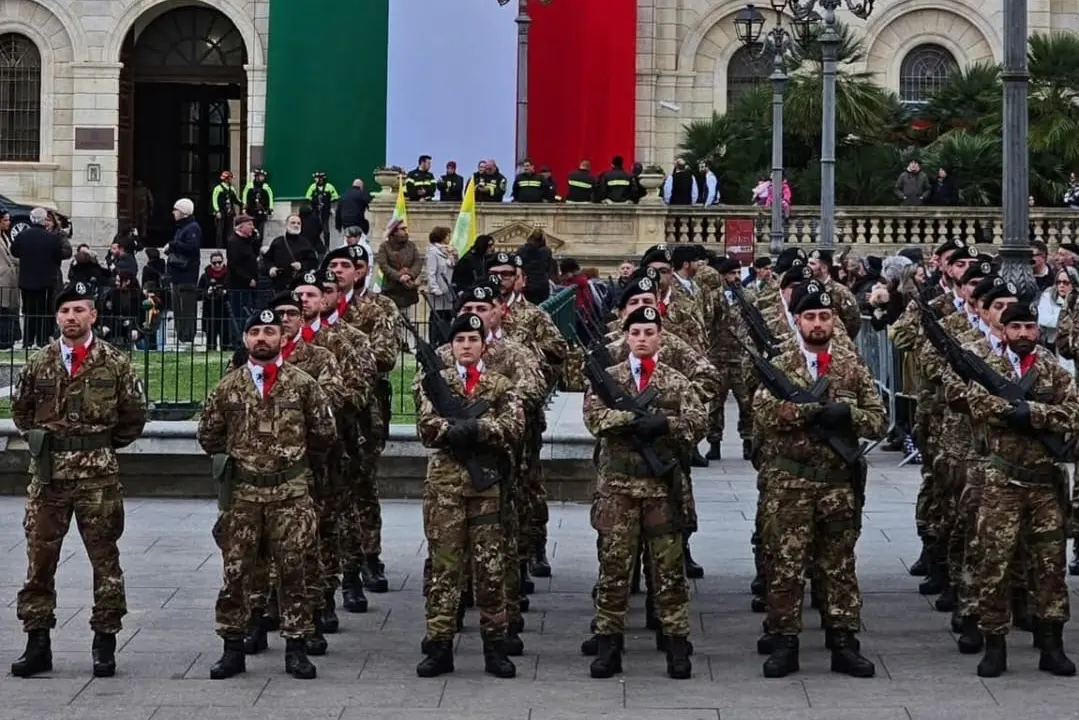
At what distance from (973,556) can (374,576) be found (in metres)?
3.84

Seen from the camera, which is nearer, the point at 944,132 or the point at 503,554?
the point at 503,554

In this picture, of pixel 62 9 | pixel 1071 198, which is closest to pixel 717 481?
pixel 1071 198

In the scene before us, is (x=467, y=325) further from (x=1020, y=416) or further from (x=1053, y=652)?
(x=1053, y=652)

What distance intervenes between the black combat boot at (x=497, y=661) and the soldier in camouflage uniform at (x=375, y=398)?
2.03m

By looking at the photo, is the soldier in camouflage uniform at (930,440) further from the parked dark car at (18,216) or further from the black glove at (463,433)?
the parked dark car at (18,216)

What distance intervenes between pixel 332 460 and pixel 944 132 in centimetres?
2760

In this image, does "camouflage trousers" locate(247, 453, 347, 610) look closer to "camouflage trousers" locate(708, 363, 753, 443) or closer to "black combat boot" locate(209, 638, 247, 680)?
"black combat boot" locate(209, 638, 247, 680)

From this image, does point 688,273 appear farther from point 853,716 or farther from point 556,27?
point 556,27

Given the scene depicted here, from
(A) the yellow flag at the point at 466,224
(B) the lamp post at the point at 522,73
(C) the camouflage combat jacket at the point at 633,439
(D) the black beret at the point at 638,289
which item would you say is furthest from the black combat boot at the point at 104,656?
(B) the lamp post at the point at 522,73

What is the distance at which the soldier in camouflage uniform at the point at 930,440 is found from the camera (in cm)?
1334

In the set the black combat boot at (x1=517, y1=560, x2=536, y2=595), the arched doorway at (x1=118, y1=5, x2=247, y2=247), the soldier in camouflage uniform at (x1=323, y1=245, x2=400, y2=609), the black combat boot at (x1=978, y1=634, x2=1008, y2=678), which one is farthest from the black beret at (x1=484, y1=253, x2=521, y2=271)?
the arched doorway at (x1=118, y1=5, x2=247, y2=247)

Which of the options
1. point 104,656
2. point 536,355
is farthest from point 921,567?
point 104,656

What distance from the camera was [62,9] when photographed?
150ft

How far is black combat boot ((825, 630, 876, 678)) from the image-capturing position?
10.9 m
